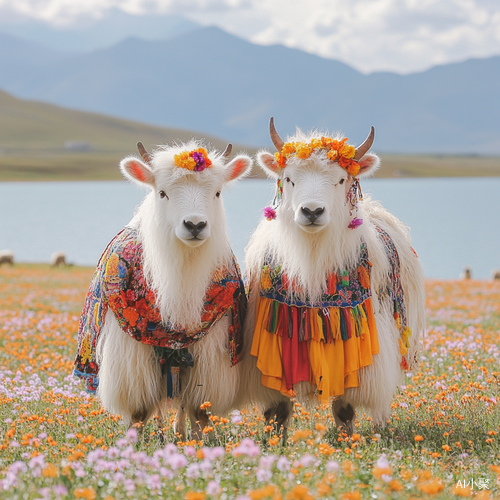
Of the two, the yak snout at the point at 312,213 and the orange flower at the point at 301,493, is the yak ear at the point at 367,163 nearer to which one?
the yak snout at the point at 312,213

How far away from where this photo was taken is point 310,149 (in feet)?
17.0

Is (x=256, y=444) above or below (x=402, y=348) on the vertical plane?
below

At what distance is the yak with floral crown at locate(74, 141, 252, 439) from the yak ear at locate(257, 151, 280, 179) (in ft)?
0.71

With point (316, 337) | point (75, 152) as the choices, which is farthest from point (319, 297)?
point (75, 152)

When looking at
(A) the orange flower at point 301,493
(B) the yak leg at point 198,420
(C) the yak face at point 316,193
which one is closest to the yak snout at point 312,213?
(C) the yak face at point 316,193

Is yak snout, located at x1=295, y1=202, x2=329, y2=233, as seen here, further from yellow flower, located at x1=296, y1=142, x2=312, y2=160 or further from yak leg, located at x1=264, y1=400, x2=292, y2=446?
yak leg, located at x1=264, y1=400, x2=292, y2=446

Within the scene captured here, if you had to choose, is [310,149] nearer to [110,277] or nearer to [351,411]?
[110,277]

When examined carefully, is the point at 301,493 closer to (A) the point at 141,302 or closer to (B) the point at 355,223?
(A) the point at 141,302

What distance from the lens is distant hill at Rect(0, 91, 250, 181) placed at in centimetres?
10712

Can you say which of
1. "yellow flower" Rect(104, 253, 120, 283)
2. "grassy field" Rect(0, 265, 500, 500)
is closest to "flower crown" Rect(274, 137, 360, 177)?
"yellow flower" Rect(104, 253, 120, 283)

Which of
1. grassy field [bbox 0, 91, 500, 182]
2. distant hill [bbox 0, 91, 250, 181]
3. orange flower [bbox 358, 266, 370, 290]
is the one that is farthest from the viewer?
grassy field [bbox 0, 91, 500, 182]

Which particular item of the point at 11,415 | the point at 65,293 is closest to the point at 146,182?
the point at 11,415

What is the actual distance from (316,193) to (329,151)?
445mm

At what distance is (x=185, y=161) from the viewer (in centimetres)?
492
